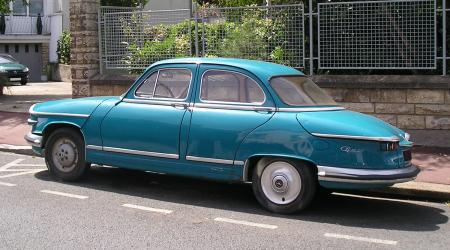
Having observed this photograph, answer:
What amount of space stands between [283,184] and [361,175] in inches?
33.6

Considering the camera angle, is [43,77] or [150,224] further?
[43,77]

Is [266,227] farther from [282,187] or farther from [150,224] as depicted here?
[150,224]

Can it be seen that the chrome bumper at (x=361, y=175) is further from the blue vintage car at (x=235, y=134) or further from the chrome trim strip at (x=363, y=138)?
the chrome trim strip at (x=363, y=138)

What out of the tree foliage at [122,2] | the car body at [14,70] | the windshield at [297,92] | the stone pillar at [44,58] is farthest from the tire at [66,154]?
the stone pillar at [44,58]

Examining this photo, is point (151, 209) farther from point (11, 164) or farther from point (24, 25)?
point (24, 25)

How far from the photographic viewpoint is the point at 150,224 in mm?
6199

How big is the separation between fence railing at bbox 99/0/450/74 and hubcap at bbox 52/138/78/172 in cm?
513

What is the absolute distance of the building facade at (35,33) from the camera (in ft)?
98.0

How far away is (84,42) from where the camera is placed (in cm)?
1398

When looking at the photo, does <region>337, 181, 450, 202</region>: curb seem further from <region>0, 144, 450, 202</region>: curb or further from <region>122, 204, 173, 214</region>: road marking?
<region>122, 204, 173, 214</region>: road marking

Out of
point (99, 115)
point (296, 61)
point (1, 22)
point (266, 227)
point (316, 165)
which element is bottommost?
point (266, 227)

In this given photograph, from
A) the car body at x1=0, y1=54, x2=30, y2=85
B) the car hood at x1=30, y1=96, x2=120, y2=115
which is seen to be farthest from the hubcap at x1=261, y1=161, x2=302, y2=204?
the car body at x1=0, y1=54, x2=30, y2=85

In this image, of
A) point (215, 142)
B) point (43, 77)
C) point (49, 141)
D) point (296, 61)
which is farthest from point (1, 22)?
point (215, 142)

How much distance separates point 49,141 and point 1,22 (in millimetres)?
23339
